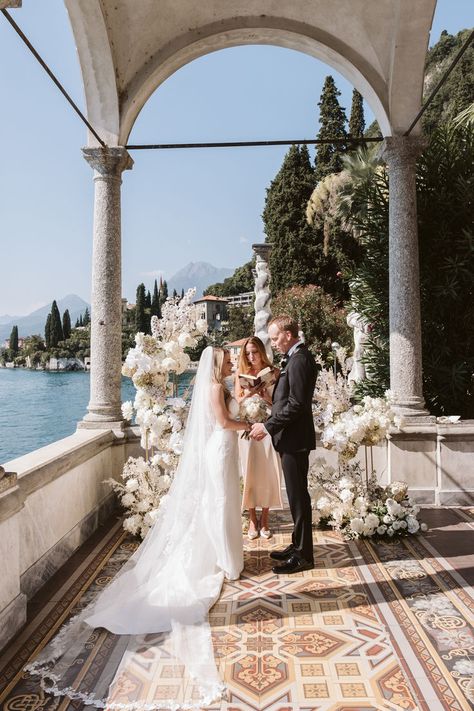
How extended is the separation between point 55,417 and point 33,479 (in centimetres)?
906

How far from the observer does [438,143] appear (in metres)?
7.10

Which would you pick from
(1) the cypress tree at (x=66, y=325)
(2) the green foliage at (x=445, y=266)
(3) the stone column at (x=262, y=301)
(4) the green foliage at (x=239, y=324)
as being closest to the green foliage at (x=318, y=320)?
(3) the stone column at (x=262, y=301)

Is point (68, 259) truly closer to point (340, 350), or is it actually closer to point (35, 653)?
point (340, 350)

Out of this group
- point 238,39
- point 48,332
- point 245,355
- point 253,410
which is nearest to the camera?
point 253,410

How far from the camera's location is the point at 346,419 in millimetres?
4746

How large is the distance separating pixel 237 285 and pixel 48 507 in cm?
5526

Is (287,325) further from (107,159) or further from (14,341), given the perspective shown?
(14,341)

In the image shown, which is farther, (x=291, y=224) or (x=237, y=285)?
(x=237, y=285)

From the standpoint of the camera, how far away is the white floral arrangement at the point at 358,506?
15.4 feet

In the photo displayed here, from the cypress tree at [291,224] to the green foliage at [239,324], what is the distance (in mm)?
4779

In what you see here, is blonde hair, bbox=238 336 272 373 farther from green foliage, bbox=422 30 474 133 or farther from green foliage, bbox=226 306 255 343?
green foliage, bbox=226 306 255 343

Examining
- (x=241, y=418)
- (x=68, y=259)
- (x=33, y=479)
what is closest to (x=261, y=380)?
(x=241, y=418)

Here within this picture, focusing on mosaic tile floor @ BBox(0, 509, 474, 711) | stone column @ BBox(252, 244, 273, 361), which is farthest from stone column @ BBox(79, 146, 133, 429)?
stone column @ BBox(252, 244, 273, 361)

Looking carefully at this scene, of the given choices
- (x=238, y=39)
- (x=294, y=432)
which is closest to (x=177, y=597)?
(x=294, y=432)
